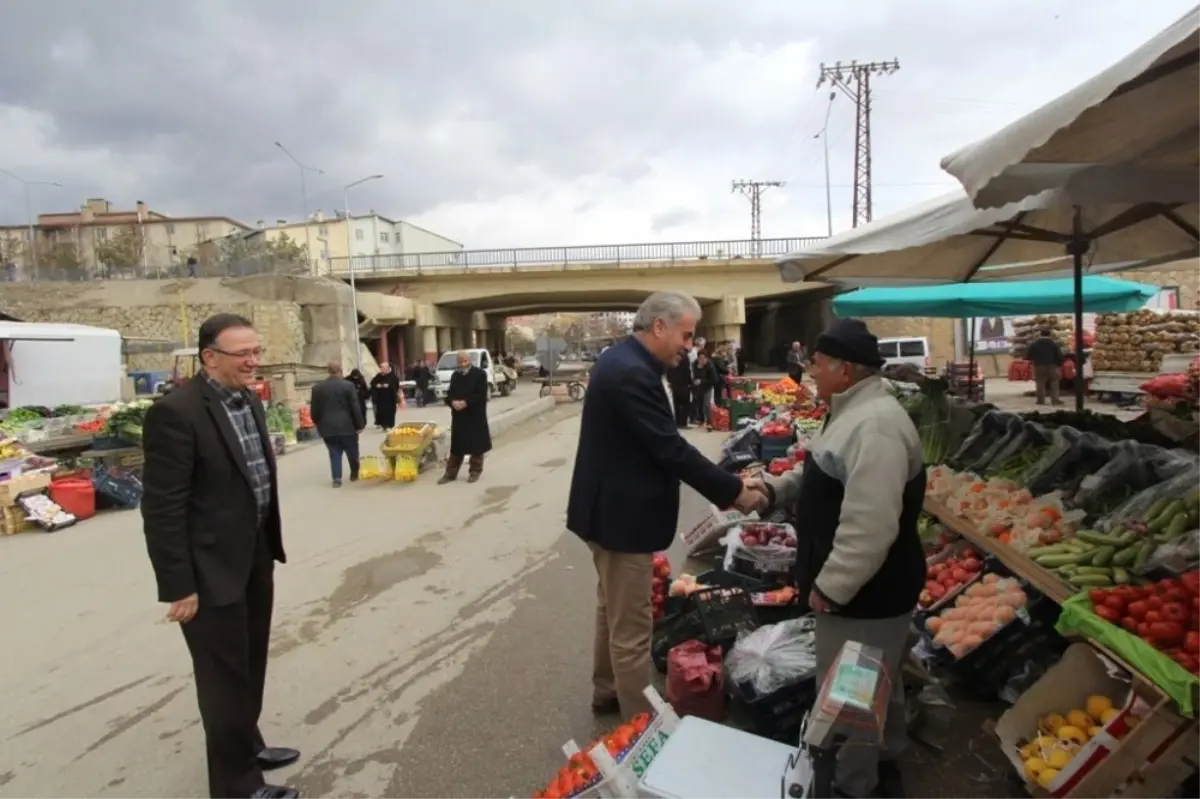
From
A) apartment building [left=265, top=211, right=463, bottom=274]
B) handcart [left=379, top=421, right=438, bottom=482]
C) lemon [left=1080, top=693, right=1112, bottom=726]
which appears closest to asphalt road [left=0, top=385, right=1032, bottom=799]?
lemon [left=1080, top=693, right=1112, bottom=726]

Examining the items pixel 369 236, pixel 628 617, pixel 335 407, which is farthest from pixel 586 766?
pixel 369 236

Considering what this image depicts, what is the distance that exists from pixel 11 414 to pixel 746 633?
49.3 feet

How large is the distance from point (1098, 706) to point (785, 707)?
1169 millimetres

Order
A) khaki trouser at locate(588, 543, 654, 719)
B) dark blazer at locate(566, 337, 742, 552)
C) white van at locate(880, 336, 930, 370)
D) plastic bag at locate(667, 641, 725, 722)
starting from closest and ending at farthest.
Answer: dark blazer at locate(566, 337, 742, 552) < khaki trouser at locate(588, 543, 654, 719) < plastic bag at locate(667, 641, 725, 722) < white van at locate(880, 336, 930, 370)

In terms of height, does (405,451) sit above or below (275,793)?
above

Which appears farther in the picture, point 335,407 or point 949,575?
point 335,407

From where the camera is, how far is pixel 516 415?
17078mm

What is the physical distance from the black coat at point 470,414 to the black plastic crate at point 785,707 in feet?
23.1

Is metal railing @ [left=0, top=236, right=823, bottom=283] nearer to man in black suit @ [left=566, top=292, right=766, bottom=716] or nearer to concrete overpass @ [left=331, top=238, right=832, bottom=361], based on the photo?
concrete overpass @ [left=331, top=238, right=832, bottom=361]

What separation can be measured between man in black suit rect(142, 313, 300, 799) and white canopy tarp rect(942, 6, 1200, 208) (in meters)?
2.78

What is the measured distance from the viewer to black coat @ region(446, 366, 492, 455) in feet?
31.2

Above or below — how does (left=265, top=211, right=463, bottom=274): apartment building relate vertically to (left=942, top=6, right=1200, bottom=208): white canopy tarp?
above

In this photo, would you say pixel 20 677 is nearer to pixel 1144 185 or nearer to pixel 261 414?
pixel 261 414

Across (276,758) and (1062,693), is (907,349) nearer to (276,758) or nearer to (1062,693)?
(1062,693)
